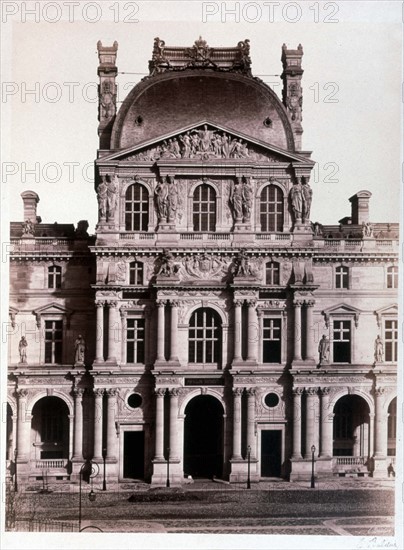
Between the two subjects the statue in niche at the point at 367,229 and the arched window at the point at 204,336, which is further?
the arched window at the point at 204,336

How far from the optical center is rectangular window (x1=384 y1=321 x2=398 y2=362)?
24.9m

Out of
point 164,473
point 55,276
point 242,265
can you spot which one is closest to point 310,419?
point 164,473

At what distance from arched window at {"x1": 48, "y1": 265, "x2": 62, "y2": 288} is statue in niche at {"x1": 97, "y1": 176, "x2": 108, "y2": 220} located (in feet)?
6.03

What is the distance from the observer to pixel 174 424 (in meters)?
26.4

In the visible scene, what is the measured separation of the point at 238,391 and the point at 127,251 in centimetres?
458

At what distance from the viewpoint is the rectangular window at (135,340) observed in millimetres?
26703

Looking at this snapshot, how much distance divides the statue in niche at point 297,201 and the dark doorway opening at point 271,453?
218 inches

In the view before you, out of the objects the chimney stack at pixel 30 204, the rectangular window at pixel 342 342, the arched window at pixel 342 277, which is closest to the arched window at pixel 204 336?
the rectangular window at pixel 342 342

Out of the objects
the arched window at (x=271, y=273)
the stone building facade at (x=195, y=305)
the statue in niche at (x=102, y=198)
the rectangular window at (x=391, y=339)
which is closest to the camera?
the rectangular window at (x=391, y=339)

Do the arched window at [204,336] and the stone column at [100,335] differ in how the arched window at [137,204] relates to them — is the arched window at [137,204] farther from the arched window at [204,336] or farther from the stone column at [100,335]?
the arched window at [204,336]

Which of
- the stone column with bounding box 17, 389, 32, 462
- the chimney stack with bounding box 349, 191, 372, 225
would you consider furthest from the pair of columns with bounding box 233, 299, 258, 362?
the stone column with bounding box 17, 389, 32, 462

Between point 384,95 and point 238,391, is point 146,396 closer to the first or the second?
point 238,391

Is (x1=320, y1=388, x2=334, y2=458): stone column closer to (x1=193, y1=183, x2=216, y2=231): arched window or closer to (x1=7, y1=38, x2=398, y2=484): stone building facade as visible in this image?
(x1=7, y1=38, x2=398, y2=484): stone building facade

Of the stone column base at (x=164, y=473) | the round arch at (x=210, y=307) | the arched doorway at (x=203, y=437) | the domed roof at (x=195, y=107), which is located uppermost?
the domed roof at (x=195, y=107)
